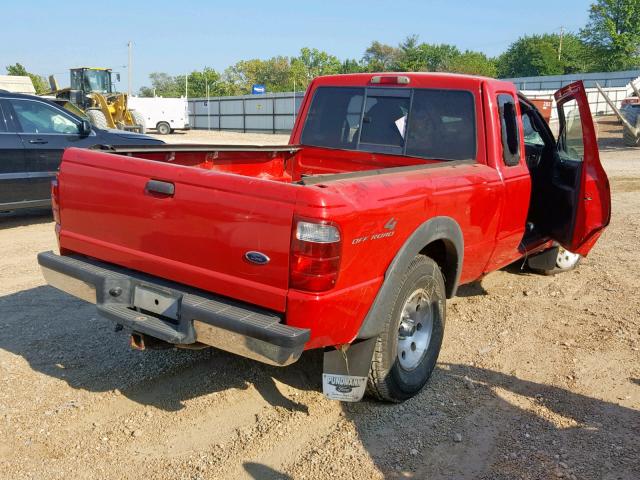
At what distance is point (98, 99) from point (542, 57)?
70675 mm

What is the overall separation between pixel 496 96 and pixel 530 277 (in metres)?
2.58

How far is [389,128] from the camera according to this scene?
5039mm

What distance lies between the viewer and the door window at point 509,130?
15.6 feet

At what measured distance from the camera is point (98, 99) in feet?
78.0

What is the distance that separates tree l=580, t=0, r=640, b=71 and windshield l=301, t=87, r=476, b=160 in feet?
242

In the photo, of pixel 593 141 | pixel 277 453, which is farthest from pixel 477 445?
pixel 593 141

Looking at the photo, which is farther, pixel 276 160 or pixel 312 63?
pixel 312 63

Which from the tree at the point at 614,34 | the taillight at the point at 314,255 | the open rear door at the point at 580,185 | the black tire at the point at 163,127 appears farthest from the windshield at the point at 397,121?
the tree at the point at 614,34

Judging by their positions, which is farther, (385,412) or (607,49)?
(607,49)

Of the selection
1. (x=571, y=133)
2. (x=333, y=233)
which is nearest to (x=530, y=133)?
(x=571, y=133)

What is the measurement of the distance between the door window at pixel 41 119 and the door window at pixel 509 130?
6.38 m

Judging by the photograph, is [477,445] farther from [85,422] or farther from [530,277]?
[530,277]

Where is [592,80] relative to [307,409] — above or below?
above

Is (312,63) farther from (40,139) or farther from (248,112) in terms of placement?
(40,139)
